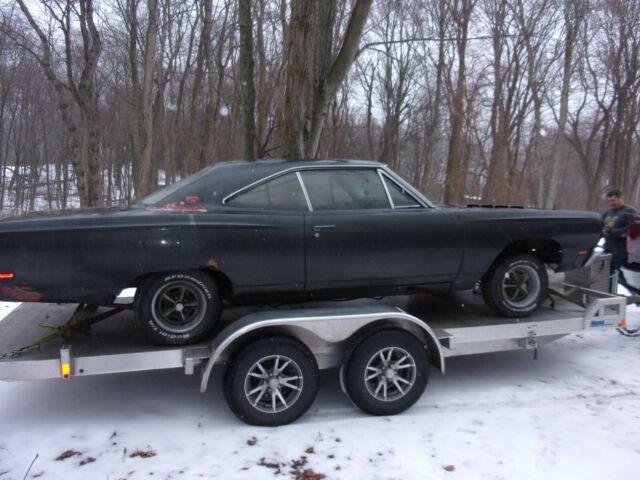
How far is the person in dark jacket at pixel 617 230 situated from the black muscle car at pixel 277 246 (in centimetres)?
214

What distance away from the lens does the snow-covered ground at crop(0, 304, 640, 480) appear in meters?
3.06

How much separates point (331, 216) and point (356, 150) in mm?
33009

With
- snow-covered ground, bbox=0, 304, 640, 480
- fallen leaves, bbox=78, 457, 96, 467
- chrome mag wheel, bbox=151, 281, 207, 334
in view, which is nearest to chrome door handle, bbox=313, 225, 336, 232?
chrome mag wheel, bbox=151, 281, 207, 334

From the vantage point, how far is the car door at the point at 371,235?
391 centimetres

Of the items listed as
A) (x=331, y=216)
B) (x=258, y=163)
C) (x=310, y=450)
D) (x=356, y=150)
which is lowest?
(x=310, y=450)

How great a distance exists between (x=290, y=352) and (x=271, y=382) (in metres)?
0.25

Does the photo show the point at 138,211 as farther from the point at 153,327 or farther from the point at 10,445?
the point at 10,445

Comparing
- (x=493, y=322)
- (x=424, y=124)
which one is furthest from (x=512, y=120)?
(x=493, y=322)

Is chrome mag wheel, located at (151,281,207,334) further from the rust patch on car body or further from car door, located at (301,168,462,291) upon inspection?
car door, located at (301,168,462,291)

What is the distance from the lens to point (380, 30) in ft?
91.7

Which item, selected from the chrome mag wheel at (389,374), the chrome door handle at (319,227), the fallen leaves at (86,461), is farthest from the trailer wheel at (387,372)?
the fallen leaves at (86,461)

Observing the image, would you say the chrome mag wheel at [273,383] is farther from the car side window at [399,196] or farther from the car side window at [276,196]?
the car side window at [399,196]

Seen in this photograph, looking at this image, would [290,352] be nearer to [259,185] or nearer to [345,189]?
[259,185]

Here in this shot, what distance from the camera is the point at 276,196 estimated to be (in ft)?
13.0
